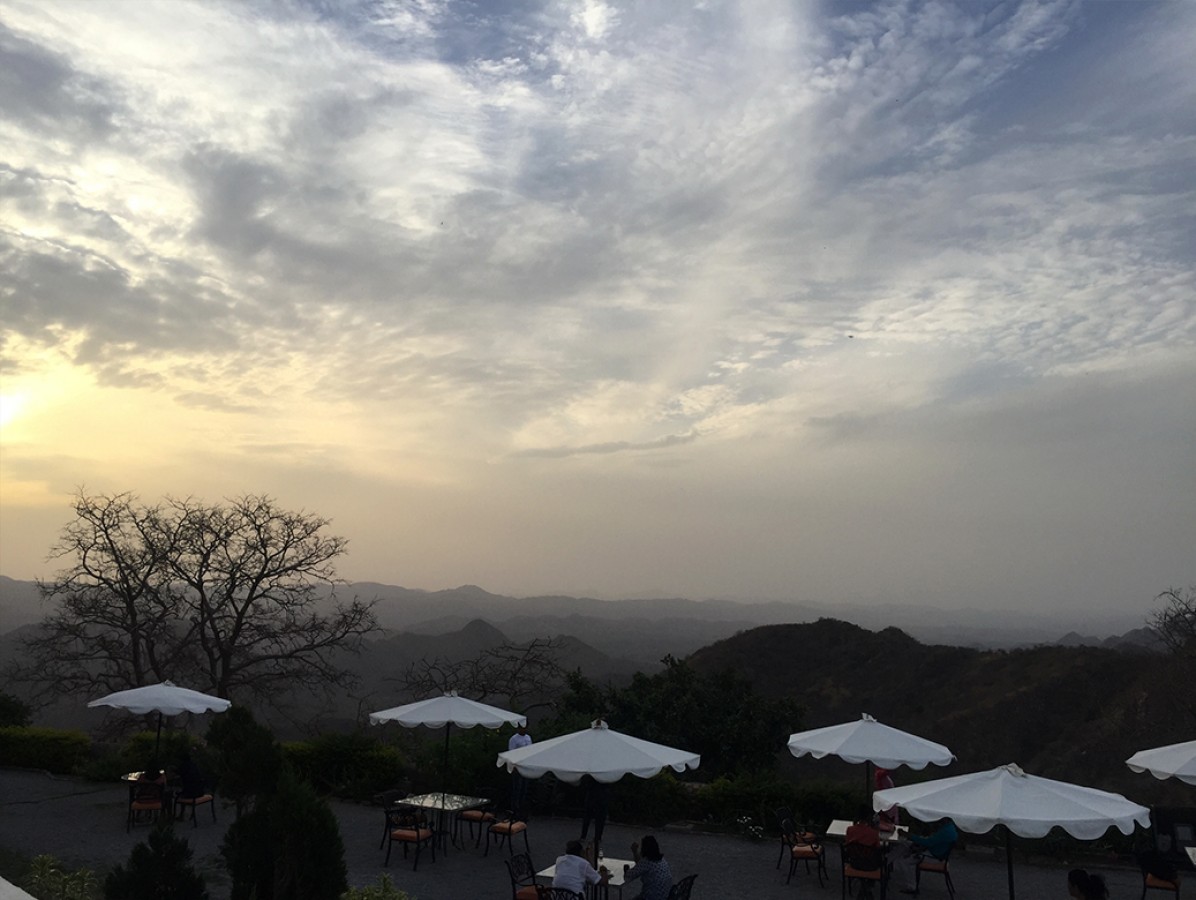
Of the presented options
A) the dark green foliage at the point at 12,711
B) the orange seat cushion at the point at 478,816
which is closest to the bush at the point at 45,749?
the dark green foliage at the point at 12,711

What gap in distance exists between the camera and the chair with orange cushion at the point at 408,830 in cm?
1259

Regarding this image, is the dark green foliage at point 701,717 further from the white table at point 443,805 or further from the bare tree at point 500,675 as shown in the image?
the white table at point 443,805

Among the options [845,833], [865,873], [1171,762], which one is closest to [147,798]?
[845,833]

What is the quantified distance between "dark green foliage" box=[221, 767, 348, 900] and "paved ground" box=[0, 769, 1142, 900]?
4.40 meters

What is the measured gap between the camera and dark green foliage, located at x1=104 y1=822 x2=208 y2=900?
7.31 meters

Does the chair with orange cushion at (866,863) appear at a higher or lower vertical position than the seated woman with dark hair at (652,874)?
lower

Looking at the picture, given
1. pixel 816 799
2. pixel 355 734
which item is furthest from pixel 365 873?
pixel 816 799

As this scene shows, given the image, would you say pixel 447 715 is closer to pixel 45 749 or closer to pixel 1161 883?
pixel 1161 883

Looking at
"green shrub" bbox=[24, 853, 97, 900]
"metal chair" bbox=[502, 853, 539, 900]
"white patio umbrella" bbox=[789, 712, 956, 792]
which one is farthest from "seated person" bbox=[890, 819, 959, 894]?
"green shrub" bbox=[24, 853, 97, 900]

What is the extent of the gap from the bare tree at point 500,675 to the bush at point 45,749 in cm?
833

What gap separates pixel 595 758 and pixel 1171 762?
7.59 m

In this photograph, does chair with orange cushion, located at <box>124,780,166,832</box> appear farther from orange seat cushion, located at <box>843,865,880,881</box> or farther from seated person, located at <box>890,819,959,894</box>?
seated person, located at <box>890,819,959,894</box>

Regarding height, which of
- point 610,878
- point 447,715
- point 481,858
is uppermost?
point 447,715

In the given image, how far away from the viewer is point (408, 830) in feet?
42.0
